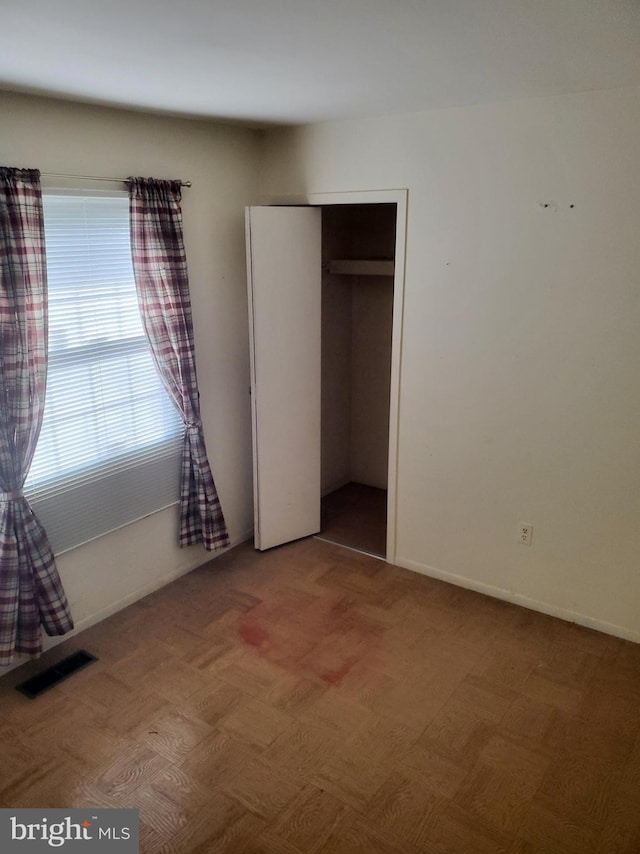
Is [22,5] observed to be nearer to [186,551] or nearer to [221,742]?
[221,742]

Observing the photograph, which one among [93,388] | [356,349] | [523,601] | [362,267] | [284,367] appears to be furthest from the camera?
[356,349]

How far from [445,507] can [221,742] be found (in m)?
1.71

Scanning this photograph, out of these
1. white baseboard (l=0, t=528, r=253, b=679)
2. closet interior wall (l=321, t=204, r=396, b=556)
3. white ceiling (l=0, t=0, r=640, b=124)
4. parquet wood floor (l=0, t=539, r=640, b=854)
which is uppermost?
white ceiling (l=0, t=0, r=640, b=124)

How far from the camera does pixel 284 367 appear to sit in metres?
3.72

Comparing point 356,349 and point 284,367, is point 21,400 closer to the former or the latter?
point 284,367

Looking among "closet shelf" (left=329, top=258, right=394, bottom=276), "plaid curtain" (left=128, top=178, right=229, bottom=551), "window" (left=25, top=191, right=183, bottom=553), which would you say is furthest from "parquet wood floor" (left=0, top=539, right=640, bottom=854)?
"closet shelf" (left=329, top=258, right=394, bottom=276)

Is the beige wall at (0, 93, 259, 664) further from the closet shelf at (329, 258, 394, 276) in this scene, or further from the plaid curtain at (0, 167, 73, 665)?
the closet shelf at (329, 258, 394, 276)

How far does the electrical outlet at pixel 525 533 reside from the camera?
324 cm

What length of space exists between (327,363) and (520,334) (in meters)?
1.82

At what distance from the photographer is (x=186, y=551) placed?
3.69 m

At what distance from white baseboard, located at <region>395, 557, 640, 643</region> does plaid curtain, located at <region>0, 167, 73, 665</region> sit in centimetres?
200

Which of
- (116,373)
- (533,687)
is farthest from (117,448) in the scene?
(533,687)

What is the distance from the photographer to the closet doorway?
11.6 ft

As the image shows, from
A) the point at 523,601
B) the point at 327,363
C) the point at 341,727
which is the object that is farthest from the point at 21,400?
the point at 523,601
